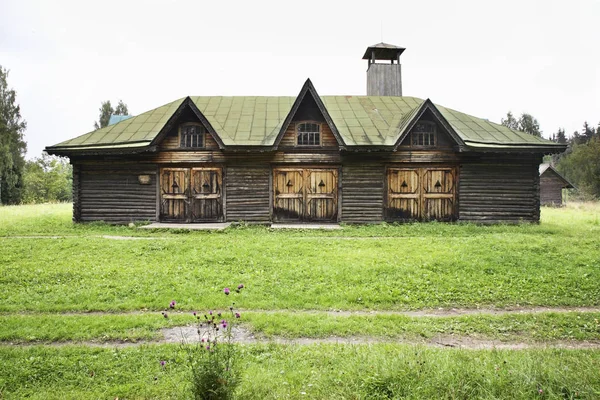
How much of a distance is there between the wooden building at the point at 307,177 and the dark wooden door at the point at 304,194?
0.17 ft

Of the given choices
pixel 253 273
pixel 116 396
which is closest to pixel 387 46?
pixel 253 273

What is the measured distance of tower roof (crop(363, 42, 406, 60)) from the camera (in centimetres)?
2772

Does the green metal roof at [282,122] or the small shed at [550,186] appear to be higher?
the green metal roof at [282,122]

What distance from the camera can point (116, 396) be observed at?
4379 mm

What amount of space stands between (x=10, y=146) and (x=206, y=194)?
37.9m

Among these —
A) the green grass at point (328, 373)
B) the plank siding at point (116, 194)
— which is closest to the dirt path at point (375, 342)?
the green grass at point (328, 373)

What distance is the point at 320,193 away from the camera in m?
19.5

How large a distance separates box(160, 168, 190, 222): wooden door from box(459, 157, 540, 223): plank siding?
14.1m

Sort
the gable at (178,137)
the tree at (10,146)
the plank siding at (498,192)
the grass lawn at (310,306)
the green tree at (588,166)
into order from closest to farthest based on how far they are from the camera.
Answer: the grass lawn at (310,306), the gable at (178,137), the plank siding at (498,192), the tree at (10,146), the green tree at (588,166)

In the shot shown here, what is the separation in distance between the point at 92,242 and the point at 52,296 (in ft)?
18.8

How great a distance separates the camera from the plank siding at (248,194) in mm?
19250

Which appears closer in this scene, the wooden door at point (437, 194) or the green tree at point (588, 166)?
the wooden door at point (437, 194)

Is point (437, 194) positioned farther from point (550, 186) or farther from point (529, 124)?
point (529, 124)

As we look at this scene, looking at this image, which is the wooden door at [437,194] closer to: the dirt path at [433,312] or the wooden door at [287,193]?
the wooden door at [287,193]
